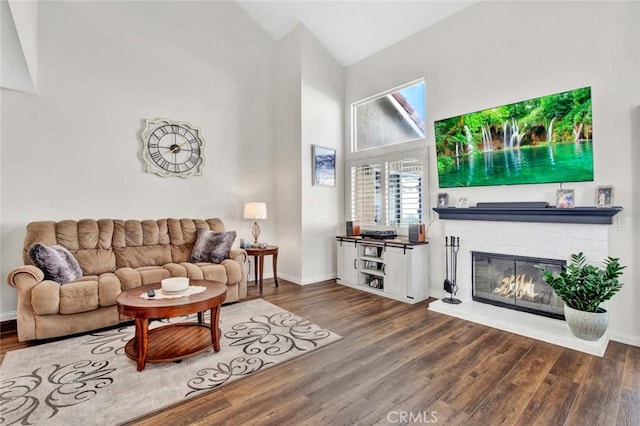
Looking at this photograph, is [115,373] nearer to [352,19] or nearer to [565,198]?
[565,198]

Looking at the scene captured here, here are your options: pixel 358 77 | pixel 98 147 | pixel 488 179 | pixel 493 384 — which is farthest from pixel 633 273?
pixel 98 147

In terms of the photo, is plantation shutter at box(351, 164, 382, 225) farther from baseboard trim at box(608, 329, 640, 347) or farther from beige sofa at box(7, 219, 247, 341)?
baseboard trim at box(608, 329, 640, 347)

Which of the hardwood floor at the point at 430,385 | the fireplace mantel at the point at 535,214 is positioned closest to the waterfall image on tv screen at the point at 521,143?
the fireplace mantel at the point at 535,214

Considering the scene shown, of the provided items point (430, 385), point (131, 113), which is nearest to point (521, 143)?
point (430, 385)

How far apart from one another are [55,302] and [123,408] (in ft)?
5.04

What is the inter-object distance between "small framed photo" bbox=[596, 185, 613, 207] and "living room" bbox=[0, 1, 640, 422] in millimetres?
83

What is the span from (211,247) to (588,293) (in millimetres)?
3986

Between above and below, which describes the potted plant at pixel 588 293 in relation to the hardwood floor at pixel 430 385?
above

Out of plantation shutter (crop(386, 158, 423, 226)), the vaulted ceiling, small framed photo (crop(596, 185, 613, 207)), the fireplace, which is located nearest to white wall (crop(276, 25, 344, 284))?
the vaulted ceiling

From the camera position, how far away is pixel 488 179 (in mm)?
3494

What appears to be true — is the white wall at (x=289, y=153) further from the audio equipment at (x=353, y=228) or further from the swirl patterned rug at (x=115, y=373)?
the swirl patterned rug at (x=115, y=373)

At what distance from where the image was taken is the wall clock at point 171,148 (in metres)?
4.16

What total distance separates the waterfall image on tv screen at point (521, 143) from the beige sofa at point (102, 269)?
3055 millimetres

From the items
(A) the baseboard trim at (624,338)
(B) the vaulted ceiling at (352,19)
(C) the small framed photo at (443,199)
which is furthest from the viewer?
(B) the vaulted ceiling at (352,19)
